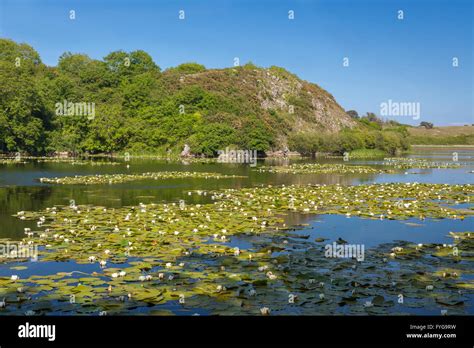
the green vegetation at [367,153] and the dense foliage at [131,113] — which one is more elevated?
the dense foliage at [131,113]

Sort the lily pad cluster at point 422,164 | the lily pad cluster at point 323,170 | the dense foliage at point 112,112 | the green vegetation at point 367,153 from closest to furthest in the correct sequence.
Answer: the lily pad cluster at point 323,170, the lily pad cluster at point 422,164, the dense foliage at point 112,112, the green vegetation at point 367,153

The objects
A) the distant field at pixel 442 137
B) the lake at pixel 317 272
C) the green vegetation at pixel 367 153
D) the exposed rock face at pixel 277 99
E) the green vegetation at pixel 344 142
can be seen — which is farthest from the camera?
the distant field at pixel 442 137

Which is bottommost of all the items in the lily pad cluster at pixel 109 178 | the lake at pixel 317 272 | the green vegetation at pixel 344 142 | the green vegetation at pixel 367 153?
the lake at pixel 317 272

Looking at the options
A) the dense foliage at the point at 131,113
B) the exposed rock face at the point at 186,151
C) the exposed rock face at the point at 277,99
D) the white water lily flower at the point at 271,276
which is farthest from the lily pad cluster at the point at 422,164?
the white water lily flower at the point at 271,276

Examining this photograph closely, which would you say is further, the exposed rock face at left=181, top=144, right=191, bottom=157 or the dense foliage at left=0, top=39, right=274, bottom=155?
the exposed rock face at left=181, top=144, right=191, bottom=157

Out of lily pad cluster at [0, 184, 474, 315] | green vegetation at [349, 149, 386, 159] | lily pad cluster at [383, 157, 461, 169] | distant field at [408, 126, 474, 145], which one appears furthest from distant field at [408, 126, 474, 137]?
lily pad cluster at [0, 184, 474, 315]

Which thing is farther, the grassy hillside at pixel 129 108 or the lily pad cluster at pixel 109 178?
the grassy hillside at pixel 129 108

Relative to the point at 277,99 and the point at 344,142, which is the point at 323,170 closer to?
the point at 344,142

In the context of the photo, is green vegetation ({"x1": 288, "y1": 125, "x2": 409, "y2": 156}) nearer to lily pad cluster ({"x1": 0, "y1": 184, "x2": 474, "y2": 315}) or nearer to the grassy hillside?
the grassy hillside

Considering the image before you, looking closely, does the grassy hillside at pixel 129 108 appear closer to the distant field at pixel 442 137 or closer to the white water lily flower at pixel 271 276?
the white water lily flower at pixel 271 276

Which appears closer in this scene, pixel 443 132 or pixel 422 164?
pixel 422 164

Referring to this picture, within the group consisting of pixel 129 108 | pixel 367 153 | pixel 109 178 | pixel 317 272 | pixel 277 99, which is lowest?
pixel 317 272

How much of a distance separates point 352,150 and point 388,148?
38.1ft

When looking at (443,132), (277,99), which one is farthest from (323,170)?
(443,132)
